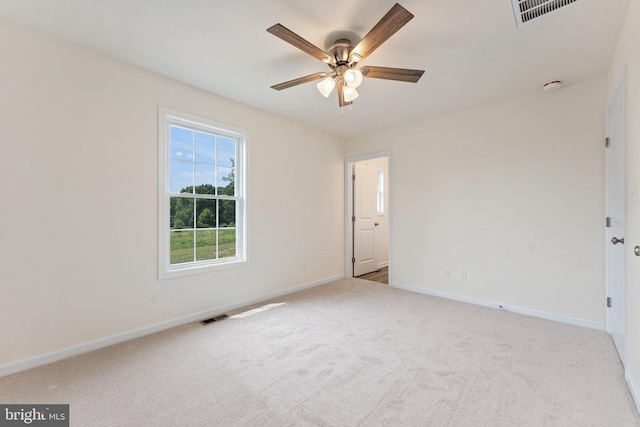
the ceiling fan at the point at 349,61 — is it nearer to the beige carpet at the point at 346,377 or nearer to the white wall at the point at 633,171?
the white wall at the point at 633,171

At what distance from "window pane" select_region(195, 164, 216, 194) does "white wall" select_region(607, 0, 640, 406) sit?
3579mm

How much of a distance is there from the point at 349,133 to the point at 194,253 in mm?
3020

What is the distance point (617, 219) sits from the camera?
2354 mm

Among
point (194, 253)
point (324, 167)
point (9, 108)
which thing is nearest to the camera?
point (9, 108)

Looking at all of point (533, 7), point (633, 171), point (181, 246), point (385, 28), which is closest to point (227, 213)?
point (181, 246)

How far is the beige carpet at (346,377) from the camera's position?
161 cm

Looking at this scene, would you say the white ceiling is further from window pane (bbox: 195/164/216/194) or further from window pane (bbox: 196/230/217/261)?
window pane (bbox: 196/230/217/261)

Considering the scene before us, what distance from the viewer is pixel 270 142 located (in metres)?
3.85

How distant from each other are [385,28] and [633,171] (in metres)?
1.83

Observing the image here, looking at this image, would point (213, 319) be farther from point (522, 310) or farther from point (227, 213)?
point (522, 310)

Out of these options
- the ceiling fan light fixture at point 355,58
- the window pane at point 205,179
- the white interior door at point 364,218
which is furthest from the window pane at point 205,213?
the white interior door at point 364,218

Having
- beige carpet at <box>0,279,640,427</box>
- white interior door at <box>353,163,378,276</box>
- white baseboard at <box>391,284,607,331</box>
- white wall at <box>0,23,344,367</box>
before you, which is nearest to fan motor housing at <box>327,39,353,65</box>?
white wall at <box>0,23,344,367</box>

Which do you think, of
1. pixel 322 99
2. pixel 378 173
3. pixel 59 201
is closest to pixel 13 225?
pixel 59 201

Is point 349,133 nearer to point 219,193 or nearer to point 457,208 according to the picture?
point 457,208
